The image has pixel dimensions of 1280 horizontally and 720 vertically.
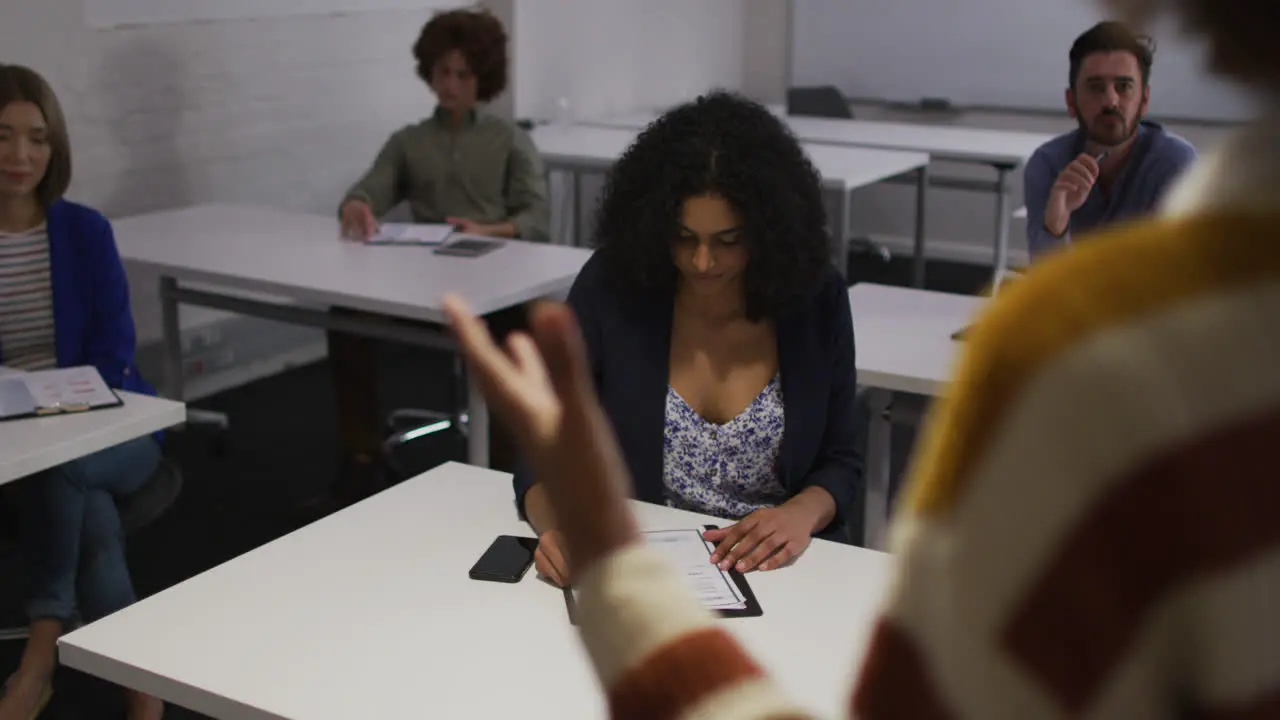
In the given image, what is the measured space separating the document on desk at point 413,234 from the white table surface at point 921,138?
1591mm

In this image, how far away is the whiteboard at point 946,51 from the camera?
6.54m

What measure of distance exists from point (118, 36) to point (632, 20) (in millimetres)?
2744

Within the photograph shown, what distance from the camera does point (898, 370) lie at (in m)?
2.64

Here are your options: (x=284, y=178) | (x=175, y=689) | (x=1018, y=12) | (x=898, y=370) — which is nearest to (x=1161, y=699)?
(x=175, y=689)

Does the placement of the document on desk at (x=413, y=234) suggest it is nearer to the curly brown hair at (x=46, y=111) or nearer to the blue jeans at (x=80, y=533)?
the curly brown hair at (x=46, y=111)

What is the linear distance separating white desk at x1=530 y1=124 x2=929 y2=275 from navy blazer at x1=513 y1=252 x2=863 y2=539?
2558 mm

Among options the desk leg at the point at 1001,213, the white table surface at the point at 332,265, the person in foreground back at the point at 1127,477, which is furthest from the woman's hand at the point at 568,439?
the desk leg at the point at 1001,213

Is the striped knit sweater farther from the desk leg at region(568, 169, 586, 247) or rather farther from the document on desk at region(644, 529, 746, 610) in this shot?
the desk leg at region(568, 169, 586, 247)

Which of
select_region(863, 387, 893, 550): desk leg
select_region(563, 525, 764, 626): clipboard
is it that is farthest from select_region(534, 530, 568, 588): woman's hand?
select_region(863, 387, 893, 550): desk leg

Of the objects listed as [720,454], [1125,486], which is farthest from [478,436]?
[1125,486]

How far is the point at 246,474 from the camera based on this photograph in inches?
158

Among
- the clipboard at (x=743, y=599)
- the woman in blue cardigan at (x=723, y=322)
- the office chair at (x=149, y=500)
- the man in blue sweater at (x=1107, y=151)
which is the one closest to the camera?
the clipboard at (x=743, y=599)

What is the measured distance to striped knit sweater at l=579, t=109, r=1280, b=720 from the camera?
41cm

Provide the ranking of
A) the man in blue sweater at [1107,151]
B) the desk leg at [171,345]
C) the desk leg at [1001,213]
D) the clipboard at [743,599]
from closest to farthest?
the clipboard at [743,599] → the man in blue sweater at [1107,151] → the desk leg at [171,345] → the desk leg at [1001,213]
